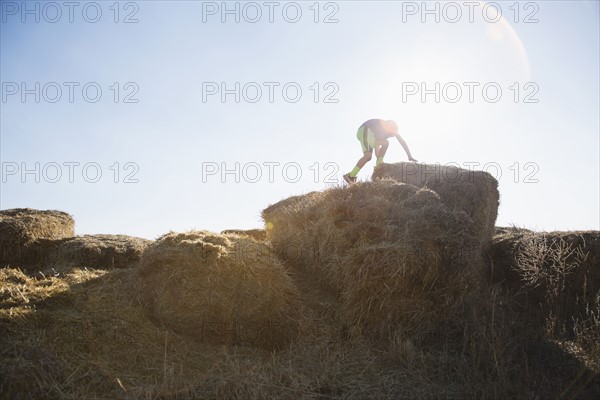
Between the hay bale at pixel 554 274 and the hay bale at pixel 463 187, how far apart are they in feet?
2.18

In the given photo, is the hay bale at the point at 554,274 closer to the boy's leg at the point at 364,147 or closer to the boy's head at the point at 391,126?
the boy's leg at the point at 364,147

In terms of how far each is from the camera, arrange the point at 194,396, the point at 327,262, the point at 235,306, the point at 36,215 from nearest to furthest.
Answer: the point at 194,396, the point at 235,306, the point at 327,262, the point at 36,215

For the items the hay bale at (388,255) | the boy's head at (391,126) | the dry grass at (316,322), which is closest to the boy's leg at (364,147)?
the boy's head at (391,126)

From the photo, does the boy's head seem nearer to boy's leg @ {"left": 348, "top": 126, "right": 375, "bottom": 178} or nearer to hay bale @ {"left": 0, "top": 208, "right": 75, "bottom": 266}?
boy's leg @ {"left": 348, "top": 126, "right": 375, "bottom": 178}

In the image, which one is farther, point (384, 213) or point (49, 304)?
point (384, 213)

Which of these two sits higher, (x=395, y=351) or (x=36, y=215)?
(x=36, y=215)

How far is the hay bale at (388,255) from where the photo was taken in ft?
16.9

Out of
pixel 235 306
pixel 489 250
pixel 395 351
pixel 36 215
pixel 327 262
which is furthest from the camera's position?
pixel 36 215

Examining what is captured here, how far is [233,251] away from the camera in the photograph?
5.53 meters

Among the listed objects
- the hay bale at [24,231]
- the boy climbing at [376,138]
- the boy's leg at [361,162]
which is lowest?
the hay bale at [24,231]

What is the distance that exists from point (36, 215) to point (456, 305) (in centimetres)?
827

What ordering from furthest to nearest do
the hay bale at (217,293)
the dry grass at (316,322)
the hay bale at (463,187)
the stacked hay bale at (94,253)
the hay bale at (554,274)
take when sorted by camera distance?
the hay bale at (463,187) → the stacked hay bale at (94,253) → the hay bale at (554,274) → the hay bale at (217,293) → the dry grass at (316,322)

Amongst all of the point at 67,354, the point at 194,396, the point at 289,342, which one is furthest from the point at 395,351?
the point at 67,354

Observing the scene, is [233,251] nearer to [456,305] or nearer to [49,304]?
[49,304]
